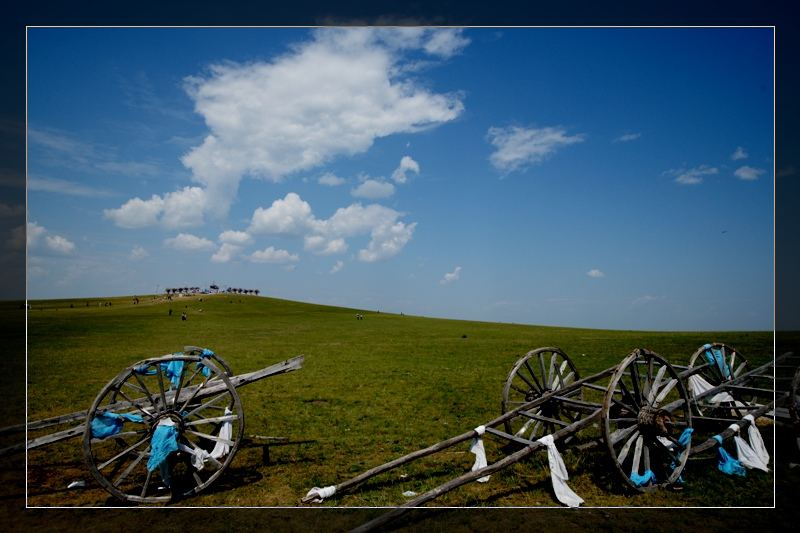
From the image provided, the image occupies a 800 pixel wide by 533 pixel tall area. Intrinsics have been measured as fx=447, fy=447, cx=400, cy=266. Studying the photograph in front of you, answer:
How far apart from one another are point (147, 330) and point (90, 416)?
36.8 meters

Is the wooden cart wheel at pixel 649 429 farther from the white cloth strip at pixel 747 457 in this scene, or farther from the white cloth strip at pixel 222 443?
the white cloth strip at pixel 222 443

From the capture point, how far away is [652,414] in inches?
280

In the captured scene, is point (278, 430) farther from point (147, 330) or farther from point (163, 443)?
point (147, 330)

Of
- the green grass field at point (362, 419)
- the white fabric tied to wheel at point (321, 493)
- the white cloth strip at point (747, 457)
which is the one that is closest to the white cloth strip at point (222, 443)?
the green grass field at point (362, 419)

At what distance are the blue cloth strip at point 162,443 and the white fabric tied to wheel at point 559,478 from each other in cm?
540

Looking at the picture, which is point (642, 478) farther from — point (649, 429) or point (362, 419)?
point (362, 419)

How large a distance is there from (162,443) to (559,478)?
19.4 ft

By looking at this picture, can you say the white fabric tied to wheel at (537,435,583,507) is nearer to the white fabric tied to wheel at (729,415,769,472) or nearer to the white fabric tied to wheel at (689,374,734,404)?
the white fabric tied to wheel at (729,415,769,472)

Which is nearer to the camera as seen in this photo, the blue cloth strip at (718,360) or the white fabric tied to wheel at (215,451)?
the white fabric tied to wheel at (215,451)

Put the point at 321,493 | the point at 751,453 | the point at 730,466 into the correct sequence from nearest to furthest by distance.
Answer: the point at 321,493
the point at 730,466
the point at 751,453

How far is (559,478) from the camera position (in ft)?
22.3

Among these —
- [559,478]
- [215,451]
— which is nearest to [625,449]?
[559,478]

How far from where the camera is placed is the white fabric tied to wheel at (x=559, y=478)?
262 inches

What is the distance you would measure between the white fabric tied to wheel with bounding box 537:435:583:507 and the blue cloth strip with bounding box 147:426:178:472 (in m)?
5.40
